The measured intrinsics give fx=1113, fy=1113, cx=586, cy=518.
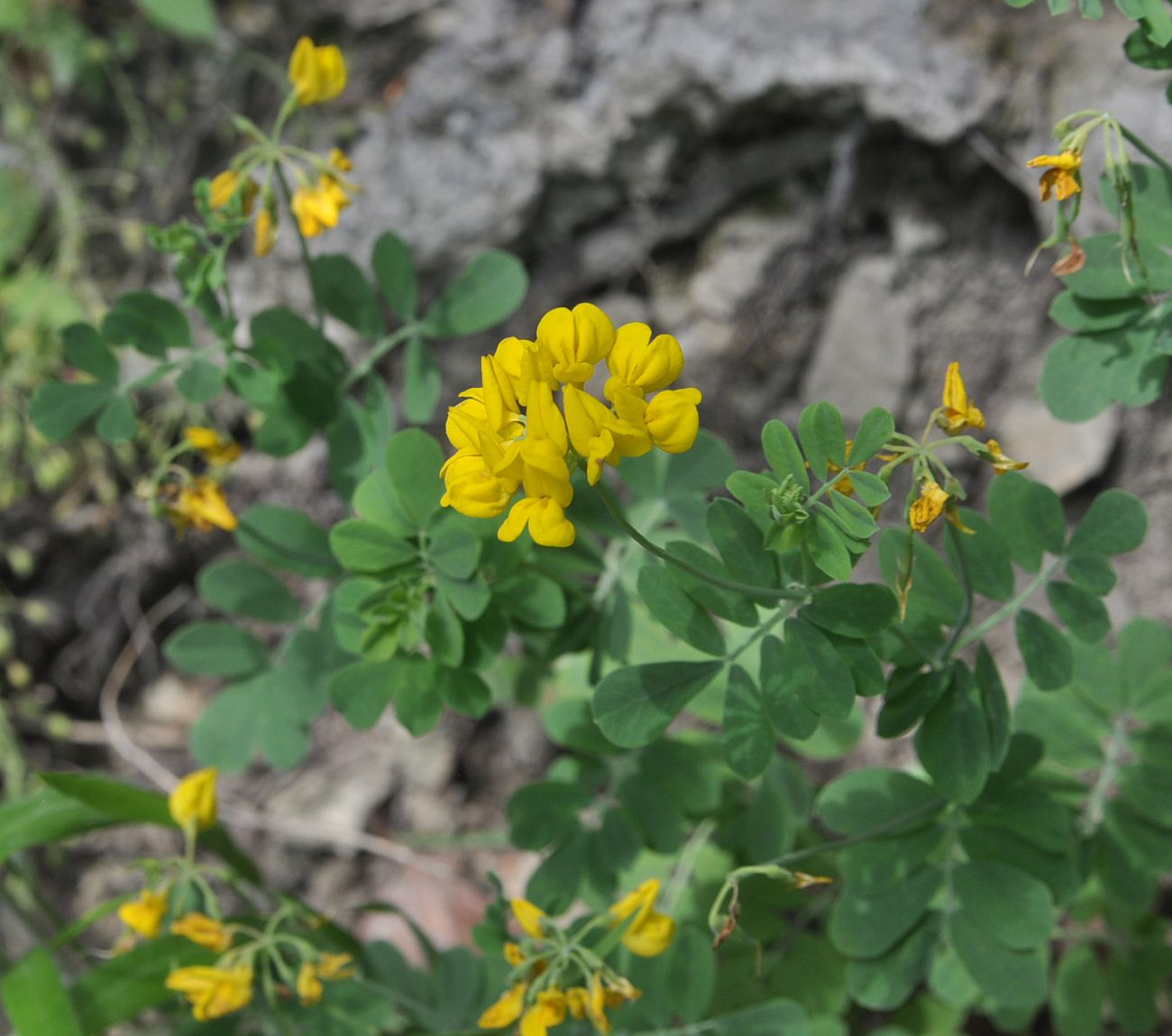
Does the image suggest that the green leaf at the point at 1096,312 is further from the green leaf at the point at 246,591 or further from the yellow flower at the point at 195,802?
the yellow flower at the point at 195,802

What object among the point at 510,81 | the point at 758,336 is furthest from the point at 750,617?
the point at 510,81

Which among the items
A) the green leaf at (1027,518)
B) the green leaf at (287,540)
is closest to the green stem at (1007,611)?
the green leaf at (1027,518)

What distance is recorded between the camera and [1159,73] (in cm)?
216

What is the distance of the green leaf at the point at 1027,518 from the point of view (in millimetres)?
1498

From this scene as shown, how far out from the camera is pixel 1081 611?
1.47 m

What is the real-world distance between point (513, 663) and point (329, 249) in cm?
109

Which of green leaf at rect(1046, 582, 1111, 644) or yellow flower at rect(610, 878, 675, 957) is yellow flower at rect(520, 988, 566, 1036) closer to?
yellow flower at rect(610, 878, 675, 957)

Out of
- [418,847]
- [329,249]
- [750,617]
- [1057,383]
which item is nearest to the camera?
[750,617]

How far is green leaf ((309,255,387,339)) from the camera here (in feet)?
5.89

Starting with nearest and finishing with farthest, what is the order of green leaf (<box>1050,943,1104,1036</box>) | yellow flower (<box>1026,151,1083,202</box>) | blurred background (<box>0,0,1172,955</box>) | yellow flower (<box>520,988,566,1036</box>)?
yellow flower (<box>1026,151,1083,202</box>)
yellow flower (<box>520,988,566,1036</box>)
green leaf (<box>1050,943,1104,1036</box>)
blurred background (<box>0,0,1172,955</box>)

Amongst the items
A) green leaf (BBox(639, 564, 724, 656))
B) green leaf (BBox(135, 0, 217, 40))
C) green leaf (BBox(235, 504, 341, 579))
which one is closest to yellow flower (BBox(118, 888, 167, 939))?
green leaf (BBox(235, 504, 341, 579))

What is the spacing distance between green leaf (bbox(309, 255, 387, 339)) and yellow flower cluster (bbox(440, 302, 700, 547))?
2.51 ft

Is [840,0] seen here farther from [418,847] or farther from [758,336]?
[418,847]

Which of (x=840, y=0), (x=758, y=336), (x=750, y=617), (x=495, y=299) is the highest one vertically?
(x=840, y=0)
